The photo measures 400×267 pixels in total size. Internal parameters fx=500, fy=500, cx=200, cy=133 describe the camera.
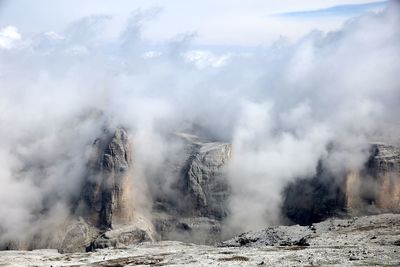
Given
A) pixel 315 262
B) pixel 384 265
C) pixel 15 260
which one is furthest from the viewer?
pixel 15 260

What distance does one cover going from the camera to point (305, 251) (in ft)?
383

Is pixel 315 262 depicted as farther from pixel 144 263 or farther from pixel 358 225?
pixel 358 225

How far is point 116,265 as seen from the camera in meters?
126

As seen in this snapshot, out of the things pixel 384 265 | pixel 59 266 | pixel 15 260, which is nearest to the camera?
pixel 384 265

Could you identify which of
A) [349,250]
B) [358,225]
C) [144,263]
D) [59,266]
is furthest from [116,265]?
[358,225]

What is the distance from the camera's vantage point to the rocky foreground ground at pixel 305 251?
336 ft

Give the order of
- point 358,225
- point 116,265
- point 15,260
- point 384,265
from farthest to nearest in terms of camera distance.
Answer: point 15,260 < point 358,225 < point 116,265 < point 384,265

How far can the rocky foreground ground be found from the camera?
102 m

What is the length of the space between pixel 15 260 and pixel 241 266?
97935mm

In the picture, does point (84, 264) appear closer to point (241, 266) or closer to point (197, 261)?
point (197, 261)

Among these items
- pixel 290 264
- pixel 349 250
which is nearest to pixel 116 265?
pixel 290 264

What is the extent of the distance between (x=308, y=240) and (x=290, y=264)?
1591 inches

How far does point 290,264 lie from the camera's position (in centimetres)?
10106

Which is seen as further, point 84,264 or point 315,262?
point 84,264
